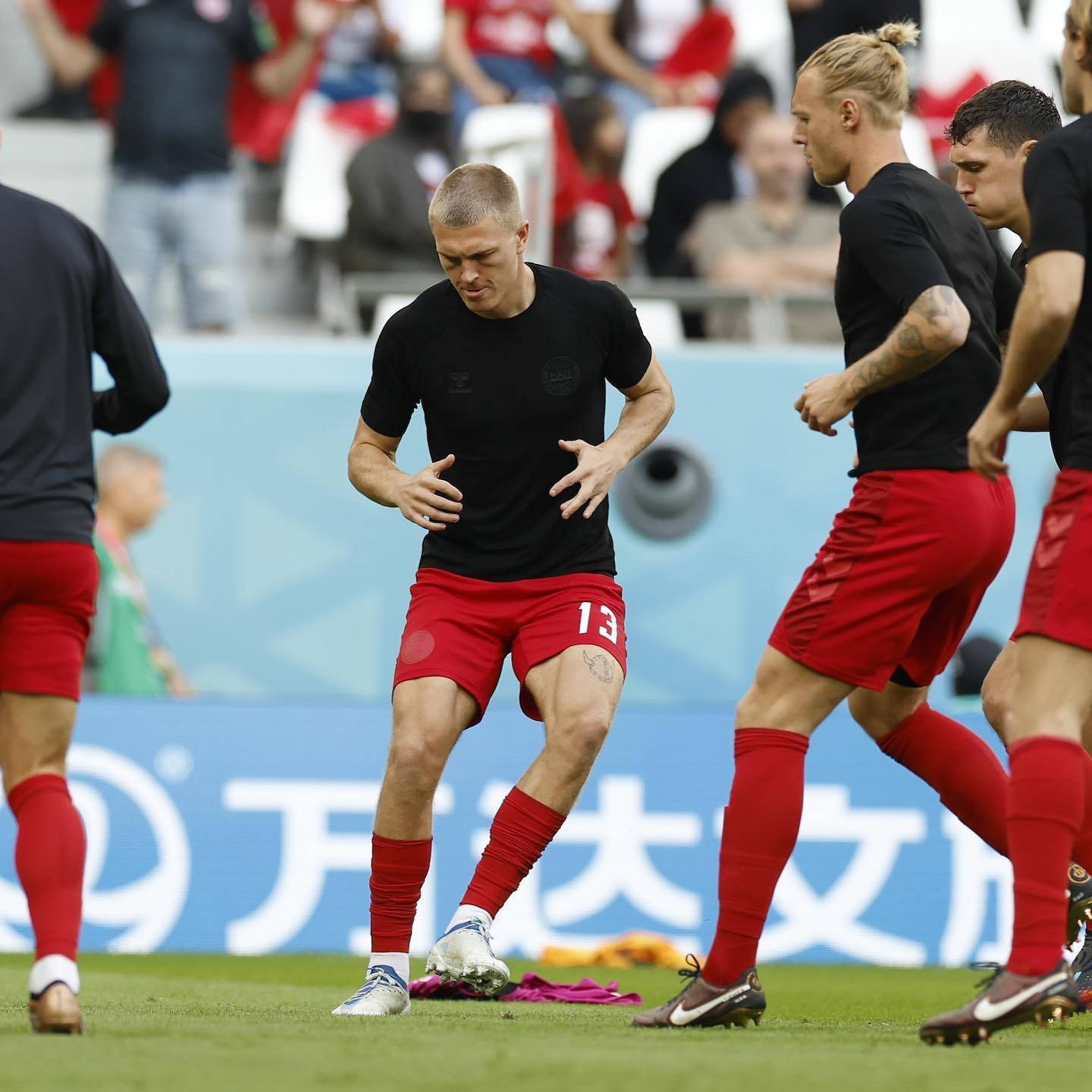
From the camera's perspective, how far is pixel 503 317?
18.7 feet

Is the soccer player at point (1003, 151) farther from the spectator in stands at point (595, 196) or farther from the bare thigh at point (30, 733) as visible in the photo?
the spectator in stands at point (595, 196)

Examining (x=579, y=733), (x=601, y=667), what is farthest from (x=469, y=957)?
(x=601, y=667)

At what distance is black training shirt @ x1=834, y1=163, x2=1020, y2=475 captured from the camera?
4.69 m

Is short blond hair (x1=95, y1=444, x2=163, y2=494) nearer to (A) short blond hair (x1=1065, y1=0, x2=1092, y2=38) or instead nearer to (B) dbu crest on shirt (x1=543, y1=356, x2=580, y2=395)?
(B) dbu crest on shirt (x1=543, y1=356, x2=580, y2=395)

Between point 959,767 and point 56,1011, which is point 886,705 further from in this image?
point 56,1011

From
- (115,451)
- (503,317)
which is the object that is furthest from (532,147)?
(503,317)

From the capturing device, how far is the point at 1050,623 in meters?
4.16

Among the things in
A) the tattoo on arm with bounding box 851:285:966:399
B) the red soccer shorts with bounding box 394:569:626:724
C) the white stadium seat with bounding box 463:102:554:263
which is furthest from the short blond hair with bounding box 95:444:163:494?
the tattoo on arm with bounding box 851:285:966:399

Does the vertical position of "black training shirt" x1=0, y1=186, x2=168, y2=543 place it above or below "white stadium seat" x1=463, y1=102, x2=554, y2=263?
below

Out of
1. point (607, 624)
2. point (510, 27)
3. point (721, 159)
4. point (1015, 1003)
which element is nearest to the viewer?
point (1015, 1003)

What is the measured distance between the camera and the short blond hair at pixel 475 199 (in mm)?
5359

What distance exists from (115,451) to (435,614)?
524cm

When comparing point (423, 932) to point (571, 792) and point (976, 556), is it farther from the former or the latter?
point (976, 556)

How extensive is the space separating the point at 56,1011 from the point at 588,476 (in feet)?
7.04
